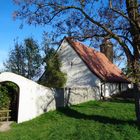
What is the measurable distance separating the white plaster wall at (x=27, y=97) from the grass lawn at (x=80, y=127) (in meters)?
0.69

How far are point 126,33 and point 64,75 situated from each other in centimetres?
1765

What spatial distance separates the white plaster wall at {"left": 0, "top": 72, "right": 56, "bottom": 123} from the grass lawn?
69 centimetres

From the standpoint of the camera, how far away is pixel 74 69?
37500 millimetres

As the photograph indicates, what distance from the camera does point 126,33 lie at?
18594mm

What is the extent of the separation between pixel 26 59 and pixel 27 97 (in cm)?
2495

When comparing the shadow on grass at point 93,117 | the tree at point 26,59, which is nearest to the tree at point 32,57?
the tree at point 26,59

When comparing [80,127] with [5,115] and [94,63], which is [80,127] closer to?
[5,115]

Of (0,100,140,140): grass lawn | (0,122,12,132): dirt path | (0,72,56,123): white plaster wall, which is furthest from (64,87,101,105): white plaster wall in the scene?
(0,122,12,132): dirt path

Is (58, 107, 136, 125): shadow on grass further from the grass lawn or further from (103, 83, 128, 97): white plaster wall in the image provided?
(103, 83, 128, 97): white plaster wall

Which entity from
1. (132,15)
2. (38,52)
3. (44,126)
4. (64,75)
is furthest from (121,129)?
(38,52)

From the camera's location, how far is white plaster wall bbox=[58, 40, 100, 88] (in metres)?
36.5

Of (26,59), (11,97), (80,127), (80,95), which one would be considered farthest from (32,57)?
(80,127)

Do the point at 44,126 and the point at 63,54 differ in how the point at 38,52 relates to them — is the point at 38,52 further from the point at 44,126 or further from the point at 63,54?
the point at 44,126

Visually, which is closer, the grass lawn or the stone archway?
the grass lawn
